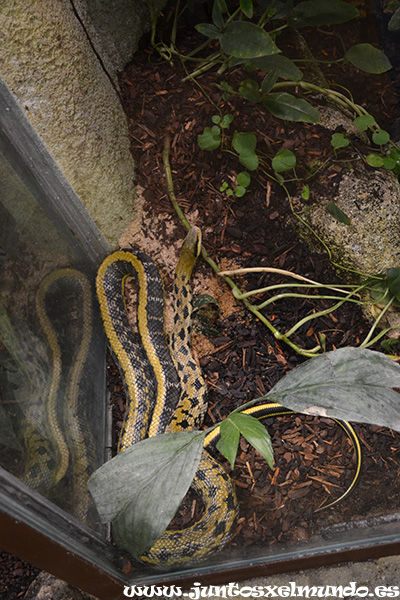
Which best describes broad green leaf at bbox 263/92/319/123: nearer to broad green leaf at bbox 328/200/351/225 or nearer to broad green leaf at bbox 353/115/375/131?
broad green leaf at bbox 353/115/375/131

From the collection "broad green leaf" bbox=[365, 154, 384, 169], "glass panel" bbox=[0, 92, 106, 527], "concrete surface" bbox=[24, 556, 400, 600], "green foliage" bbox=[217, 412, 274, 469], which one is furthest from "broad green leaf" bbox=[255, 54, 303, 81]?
"concrete surface" bbox=[24, 556, 400, 600]

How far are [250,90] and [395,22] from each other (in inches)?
26.4

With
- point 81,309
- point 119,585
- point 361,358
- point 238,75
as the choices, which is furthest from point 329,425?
point 238,75

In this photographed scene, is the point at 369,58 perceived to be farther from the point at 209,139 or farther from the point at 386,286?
the point at 386,286

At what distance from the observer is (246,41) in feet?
6.04

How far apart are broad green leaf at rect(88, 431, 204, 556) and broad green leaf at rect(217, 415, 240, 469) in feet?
0.22

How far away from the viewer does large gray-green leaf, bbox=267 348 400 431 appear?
4.12 ft

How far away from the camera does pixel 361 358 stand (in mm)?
1355

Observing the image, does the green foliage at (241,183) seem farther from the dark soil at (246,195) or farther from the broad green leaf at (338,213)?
the broad green leaf at (338,213)

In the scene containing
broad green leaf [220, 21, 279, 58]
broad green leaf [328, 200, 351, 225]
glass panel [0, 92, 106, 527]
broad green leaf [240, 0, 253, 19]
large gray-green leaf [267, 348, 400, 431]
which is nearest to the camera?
large gray-green leaf [267, 348, 400, 431]

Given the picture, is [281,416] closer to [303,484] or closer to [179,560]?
[303,484]

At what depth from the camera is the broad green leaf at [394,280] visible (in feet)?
6.58

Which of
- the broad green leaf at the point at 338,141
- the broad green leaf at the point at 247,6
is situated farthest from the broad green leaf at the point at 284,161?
the broad green leaf at the point at 247,6

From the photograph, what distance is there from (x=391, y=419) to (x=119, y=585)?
1.38 m
